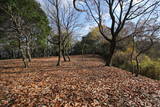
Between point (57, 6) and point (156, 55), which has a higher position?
point (57, 6)

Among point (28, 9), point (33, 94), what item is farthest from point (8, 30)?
point (33, 94)

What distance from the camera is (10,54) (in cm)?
2692

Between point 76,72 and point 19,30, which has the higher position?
point 19,30

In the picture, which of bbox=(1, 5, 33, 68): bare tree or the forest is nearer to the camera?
the forest

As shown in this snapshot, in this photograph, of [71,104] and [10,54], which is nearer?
[71,104]

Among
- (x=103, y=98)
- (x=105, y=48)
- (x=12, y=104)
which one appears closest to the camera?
(x=12, y=104)

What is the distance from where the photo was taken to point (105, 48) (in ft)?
73.5

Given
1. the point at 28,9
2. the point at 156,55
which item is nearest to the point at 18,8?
the point at 28,9

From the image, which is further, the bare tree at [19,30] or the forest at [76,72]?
the bare tree at [19,30]

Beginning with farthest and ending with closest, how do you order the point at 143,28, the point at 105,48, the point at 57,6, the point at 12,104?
the point at 105,48
the point at 57,6
the point at 143,28
the point at 12,104

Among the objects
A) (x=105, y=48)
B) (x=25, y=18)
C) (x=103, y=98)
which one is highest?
(x=25, y=18)

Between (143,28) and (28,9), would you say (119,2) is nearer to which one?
(143,28)

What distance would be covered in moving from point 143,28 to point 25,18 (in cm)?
912

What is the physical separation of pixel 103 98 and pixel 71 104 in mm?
912
